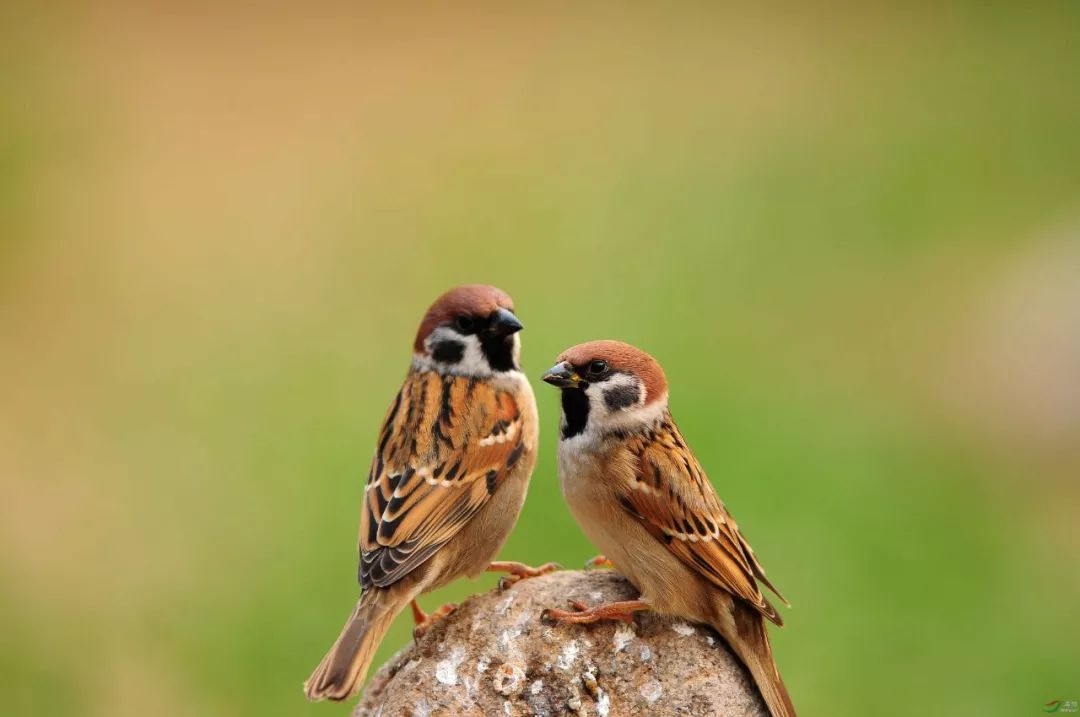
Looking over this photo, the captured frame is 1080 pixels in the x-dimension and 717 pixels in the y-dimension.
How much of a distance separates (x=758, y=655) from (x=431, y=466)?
1.04 m

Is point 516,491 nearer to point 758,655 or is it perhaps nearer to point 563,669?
point 563,669

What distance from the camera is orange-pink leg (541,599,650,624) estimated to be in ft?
10.5

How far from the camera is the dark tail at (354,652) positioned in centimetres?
307

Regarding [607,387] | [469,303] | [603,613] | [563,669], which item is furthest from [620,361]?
[563,669]

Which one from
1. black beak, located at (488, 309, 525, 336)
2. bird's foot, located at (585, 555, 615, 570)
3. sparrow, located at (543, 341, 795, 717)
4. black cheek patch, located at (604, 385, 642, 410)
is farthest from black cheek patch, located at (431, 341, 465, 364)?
bird's foot, located at (585, 555, 615, 570)

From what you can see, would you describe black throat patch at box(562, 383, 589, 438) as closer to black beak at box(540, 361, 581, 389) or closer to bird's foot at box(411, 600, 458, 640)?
black beak at box(540, 361, 581, 389)

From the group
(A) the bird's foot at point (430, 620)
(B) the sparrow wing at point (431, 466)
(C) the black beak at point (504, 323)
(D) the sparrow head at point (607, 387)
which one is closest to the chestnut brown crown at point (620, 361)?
(D) the sparrow head at point (607, 387)

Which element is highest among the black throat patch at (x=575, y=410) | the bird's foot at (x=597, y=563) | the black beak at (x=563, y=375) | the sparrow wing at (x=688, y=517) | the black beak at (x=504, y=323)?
the black beak at (x=504, y=323)

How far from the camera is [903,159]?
33.9ft

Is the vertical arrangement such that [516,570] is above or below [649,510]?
below

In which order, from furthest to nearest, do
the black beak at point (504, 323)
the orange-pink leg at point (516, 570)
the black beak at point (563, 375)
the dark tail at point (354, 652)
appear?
the black beak at point (504, 323)
the orange-pink leg at point (516, 570)
the black beak at point (563, 375)
the dark tail at point (354, 652)

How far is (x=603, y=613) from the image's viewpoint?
3.23m

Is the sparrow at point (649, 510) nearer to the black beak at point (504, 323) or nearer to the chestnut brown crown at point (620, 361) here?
the chestnut brown crown at point (620, 361)

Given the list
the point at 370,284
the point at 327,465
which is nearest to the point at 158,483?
the point at 327,465
